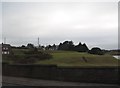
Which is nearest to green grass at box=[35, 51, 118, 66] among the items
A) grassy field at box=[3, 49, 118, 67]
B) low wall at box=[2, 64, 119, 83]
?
grassy field at box=[3, 49, 118, 67]

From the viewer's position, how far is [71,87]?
15344 mm

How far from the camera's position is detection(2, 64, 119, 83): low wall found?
17.5 m

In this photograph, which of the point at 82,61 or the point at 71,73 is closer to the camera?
the point at 71,73

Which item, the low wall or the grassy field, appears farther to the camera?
the grassy field

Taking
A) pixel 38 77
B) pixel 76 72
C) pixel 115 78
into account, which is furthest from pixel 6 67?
pixel 115 78

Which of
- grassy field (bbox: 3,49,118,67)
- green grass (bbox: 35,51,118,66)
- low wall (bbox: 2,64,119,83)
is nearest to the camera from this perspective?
low wall (bbox: 2,64,119,83)

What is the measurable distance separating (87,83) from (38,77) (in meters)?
4.46

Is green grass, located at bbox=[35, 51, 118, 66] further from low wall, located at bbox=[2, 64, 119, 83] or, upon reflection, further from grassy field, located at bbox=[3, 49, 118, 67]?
low wall, located at bbox=[2, 64, 119, 83]

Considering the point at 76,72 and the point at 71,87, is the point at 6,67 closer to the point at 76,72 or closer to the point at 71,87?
the point at 76,72

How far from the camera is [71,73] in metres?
18.3

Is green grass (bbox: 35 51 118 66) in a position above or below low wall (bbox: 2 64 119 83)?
above

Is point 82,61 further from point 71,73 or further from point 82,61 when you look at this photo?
point 71,73

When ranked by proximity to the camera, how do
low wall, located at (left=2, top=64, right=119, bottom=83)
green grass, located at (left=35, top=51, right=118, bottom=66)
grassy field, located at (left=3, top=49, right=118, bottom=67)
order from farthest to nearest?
grassy field, located at (left=3, top=49, right=118, bottom=67) → green grass, located at (left=35, top=51, right=118, bottom=66) → low wall, located at (left=2, top=64, right=119, bottom=83)

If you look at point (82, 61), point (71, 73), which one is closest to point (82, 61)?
point (82, 61)
